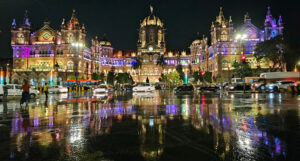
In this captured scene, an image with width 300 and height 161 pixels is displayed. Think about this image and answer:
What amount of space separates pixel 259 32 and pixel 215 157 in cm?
9031

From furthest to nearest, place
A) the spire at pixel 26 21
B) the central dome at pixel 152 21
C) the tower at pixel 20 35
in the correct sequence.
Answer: the central dome at pixel 152 21 → the spire at pixel 26 21 → the tower at pixel 20 35

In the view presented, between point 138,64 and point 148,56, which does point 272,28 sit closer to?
point 148,56

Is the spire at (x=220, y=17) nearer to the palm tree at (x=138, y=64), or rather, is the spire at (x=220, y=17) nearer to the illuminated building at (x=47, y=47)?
the palm tree at (x=138, y=64)

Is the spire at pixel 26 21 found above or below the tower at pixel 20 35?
above

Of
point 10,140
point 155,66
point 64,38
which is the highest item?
point 64,38

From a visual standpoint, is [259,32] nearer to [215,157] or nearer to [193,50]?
[193,50]

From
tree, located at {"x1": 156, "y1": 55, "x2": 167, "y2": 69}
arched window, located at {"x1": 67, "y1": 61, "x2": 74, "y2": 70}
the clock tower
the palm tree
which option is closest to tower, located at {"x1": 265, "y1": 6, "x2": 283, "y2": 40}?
tree, located at {"x1": 156, "y1": 55, "x2": 167, "y2": 69}

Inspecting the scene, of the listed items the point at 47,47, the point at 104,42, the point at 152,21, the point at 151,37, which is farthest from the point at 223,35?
the point at 47,47

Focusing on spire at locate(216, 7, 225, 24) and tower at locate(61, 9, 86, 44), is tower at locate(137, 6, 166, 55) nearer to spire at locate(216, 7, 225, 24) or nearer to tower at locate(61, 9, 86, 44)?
spire at locate(216, 7, 225, 24)

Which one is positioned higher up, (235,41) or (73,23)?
(73,23)

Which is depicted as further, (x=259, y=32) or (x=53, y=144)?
(x=259, y=32)

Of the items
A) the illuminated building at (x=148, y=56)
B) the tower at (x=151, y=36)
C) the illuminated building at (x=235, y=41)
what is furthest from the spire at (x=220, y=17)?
the tower at (x=151, y=36)

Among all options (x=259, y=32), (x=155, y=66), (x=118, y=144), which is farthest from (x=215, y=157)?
(x=155, y=66)

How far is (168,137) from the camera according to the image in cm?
579
